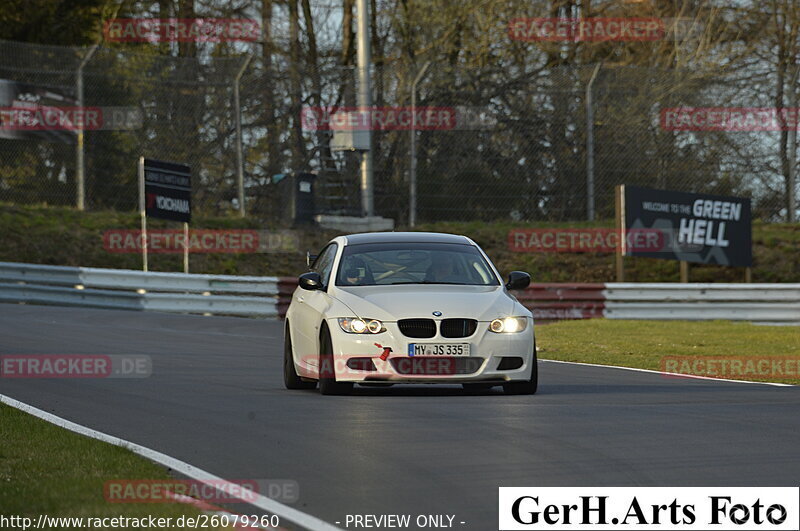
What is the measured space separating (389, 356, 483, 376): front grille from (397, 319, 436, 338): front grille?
20cm

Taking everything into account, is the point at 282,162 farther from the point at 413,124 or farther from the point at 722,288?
the point at 722,288

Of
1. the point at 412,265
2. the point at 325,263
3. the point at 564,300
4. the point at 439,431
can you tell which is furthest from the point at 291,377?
the point at 564,300

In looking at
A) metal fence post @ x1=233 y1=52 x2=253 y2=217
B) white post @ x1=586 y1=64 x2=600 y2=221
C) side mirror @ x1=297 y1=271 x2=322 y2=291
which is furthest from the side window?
white post @ x1=586 y1=64 x2=600 y2=221

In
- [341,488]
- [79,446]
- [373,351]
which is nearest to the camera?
[341,488]

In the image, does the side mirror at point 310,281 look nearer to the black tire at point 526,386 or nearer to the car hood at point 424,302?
the car hood at point 424,302

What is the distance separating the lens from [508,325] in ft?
42.7

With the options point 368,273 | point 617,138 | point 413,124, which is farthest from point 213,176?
point 368,273

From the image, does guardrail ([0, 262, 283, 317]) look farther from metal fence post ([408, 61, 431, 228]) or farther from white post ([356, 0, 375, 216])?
metal fence post ([408, 61, 431, 228])

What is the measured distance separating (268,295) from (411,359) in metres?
13.4

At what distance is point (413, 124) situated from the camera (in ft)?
99.5

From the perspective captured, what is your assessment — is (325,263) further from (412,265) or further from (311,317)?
(311,317)

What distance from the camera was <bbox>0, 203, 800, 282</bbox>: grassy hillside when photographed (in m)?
28.5

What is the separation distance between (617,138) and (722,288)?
5.04 meters

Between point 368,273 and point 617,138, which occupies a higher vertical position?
point 617,138
